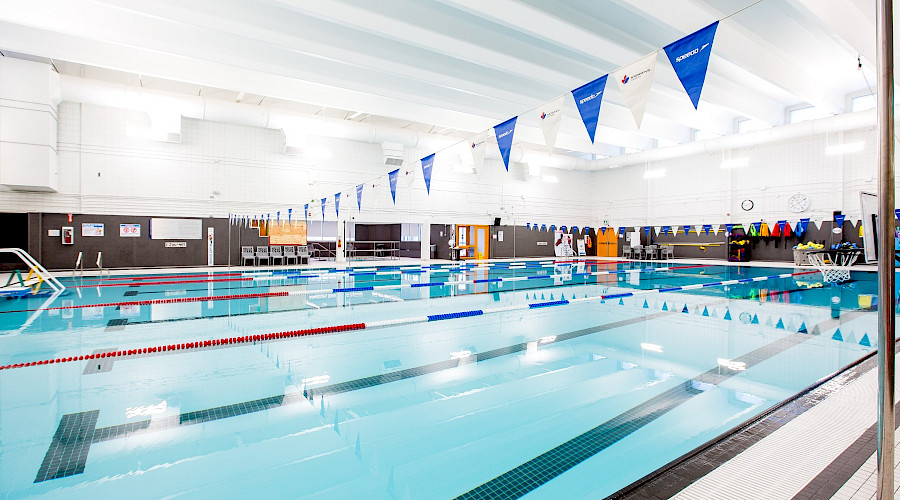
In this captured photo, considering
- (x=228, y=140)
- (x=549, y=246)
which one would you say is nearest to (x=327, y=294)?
(x=228, y=140)

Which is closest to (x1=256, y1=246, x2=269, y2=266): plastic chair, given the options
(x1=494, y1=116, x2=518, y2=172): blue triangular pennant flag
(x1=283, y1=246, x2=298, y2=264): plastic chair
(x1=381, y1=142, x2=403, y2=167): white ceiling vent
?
(x1=283, y1=246, x2=298, y2=264): plastic chair

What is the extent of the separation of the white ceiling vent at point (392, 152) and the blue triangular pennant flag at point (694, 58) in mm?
12151

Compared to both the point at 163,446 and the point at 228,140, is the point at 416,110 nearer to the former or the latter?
the point at 228,140

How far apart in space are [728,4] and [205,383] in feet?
30.7

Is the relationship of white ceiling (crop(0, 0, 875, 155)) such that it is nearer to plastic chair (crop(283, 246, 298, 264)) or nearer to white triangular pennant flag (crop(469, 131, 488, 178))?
white triangular pennant flag (crop(469, 131, 488, 178))

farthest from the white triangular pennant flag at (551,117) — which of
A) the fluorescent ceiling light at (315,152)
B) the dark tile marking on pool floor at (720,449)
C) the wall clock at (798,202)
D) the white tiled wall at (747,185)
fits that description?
the wall clock at (798,202)

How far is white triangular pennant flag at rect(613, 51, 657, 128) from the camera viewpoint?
189 inches

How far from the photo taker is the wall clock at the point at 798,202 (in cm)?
1517

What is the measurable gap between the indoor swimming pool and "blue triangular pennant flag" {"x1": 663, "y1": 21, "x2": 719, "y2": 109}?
8.81 feet

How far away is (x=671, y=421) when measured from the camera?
Result: 245cm

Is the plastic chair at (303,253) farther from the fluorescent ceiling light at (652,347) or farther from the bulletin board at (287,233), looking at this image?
the fluorescent ceiling light at (652,347)

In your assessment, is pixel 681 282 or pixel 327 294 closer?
pixel 327 294

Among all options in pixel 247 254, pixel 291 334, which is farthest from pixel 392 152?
pixel 291 334

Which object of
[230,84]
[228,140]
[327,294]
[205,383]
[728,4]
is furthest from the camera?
[228,140]
